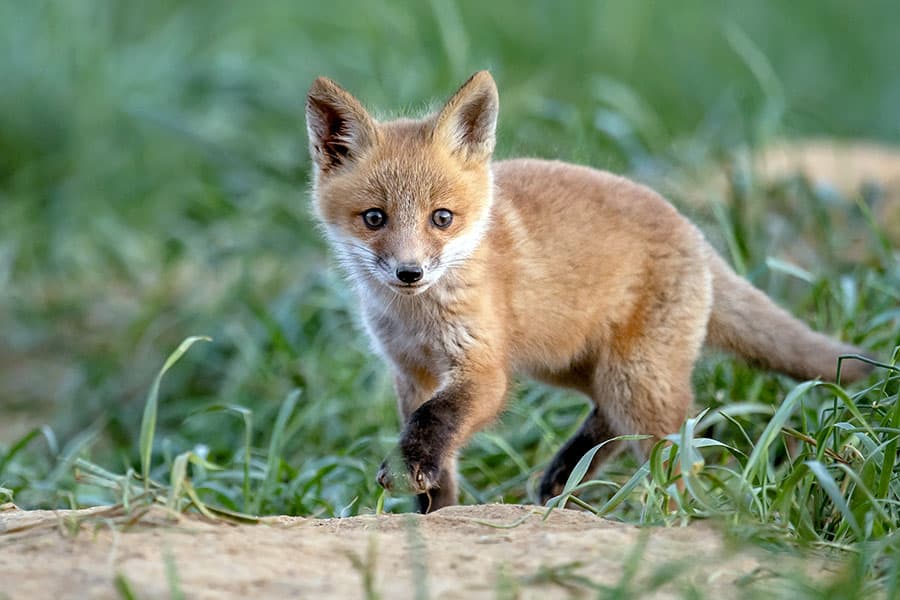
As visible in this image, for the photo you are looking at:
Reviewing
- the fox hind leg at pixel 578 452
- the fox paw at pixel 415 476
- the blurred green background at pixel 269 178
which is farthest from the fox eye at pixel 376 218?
the fox hind leg at pixel 578 452

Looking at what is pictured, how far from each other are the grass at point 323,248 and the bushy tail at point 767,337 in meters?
0.11

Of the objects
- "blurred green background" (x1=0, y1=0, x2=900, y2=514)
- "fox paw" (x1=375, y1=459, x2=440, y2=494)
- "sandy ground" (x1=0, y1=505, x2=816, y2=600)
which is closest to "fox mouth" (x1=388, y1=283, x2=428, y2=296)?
"fox paw" (x1=375, y1=459, x2=440, y2=494)

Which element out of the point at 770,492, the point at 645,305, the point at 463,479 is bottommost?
the point at 463,479

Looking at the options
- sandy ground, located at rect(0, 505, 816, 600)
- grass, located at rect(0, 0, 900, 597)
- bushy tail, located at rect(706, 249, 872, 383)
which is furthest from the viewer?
bushy tail, located at rect(706, 249, 872, 383)

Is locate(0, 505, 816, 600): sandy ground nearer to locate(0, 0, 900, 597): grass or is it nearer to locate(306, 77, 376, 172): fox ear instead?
locate(0, 0, 900, 597): grass

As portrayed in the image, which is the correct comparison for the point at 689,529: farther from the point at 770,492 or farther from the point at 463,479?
the point at 463,479

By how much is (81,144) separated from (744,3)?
627cm

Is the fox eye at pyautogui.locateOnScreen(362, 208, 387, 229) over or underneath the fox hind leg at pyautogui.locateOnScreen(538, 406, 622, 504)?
over

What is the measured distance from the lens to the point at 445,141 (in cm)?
427

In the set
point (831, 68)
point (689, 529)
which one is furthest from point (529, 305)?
point (831, 68)

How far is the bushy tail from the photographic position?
443 cm

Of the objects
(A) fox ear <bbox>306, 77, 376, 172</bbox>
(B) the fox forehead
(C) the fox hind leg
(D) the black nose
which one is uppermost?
(A) fox ear <bbox>306, 77, 376, 172</bbox>

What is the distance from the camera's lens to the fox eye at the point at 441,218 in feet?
13.6

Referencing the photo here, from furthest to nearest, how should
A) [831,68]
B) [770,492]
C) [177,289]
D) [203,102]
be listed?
[831,68] < [203,102] < [177,289] < [770,492]
